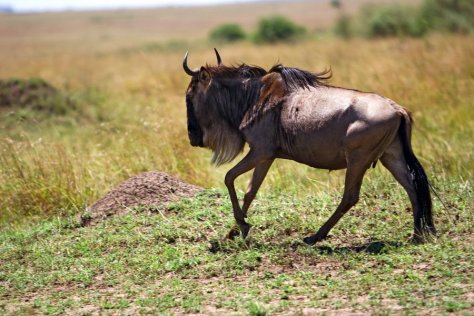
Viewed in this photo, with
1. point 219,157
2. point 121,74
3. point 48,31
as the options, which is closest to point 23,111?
point 219,157

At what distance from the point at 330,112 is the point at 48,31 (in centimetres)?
9221

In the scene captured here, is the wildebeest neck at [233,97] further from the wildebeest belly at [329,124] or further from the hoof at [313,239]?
the hoof at [313,239]

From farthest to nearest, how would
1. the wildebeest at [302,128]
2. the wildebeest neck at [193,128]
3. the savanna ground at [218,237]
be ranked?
the wildebeest neck at [193,128]
the wildebeest at [302,128]
the savanna ground at [218,237]

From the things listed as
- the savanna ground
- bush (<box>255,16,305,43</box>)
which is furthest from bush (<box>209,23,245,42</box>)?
the savanna ground

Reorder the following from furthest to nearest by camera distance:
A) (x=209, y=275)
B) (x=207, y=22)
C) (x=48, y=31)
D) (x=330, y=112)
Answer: (x=207, y=22)
(x=48, y=31)
(x=330, y=112)
(x=209, y=275)

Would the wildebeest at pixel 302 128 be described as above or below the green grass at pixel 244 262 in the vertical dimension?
above

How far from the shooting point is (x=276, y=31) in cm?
3728

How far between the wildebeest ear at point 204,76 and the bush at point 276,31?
Answer: 27.1 metres

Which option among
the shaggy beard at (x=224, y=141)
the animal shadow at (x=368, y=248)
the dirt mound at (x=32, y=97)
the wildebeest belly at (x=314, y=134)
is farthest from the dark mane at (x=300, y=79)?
the dirt mound at (x=32, y=97)

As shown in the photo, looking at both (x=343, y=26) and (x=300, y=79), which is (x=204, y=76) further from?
(x=343, y=26)

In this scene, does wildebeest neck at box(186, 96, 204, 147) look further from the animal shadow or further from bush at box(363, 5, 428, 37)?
bush at box(363, 5, 428, 37)

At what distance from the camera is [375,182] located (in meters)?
8.37

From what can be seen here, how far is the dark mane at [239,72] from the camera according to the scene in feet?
24.9

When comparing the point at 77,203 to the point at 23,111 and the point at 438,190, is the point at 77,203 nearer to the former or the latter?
the point at 438,190
